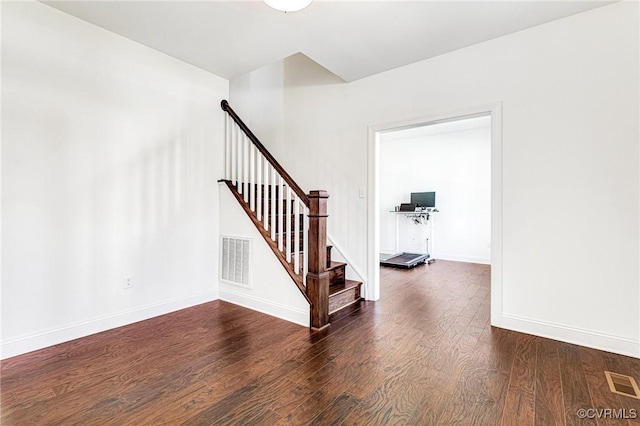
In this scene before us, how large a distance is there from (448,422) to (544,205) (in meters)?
1.94

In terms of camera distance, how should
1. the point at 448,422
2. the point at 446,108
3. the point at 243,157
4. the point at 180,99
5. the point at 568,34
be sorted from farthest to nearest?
1. the point at 243,157
2. the point at 180,99
3. the point at 446,108
4. the point at 568,34
5. the point at 448,422

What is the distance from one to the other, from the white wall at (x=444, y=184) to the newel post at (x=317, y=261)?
4060mm

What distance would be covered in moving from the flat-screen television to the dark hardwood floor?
362cm

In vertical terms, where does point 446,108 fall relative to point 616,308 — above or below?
above

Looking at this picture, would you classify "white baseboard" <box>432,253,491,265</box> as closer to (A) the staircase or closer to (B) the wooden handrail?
(A) the staircase

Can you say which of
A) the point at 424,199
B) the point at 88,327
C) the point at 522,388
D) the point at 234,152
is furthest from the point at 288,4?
the point at 424,199

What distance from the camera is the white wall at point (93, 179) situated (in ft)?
7.48

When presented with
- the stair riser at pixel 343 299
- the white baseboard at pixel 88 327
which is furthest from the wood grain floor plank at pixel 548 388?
the white baseboard at pixel 88 327

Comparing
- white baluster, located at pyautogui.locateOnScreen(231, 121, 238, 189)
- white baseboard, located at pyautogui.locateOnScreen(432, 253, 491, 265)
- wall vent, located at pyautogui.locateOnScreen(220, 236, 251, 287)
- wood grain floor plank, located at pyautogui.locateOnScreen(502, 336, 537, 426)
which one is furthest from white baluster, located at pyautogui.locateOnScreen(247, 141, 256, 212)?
white baseboard, located at pyautogui.locateOnScreen(432, 253, 491, 265)

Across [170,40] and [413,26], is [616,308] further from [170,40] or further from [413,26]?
[170,40]

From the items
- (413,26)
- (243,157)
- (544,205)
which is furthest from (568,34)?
(243,157)

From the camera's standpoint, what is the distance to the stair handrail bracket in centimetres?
279

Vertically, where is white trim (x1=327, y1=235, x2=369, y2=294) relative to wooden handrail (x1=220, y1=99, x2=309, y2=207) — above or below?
below

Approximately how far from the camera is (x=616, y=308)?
90.4 inches
